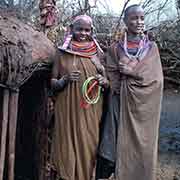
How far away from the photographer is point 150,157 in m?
4.07

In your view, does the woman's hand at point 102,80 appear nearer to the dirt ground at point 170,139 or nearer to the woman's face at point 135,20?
the woman's face at point 135,20

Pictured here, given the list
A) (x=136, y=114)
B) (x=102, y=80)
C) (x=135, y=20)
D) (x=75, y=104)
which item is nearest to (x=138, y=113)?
(x=136, y=114)

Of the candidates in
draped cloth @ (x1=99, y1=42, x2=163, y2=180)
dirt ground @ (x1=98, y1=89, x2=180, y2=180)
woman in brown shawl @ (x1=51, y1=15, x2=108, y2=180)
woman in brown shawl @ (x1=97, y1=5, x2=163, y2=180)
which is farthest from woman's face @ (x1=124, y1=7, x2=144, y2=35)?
dirt ground @ (x1=98, y1=89, x2=180, y2=180)

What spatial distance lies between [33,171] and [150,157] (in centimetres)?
183

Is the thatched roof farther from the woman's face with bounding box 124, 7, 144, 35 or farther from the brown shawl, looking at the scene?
the woman's face with bounding box 124, 7, 144, 35

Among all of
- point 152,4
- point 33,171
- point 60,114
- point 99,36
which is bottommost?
point 33,171

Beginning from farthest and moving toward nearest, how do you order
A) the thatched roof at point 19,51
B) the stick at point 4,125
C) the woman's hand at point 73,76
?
the stick at point 4,125
the thatched roof at point 19,51
the woman's hand at point 73,76

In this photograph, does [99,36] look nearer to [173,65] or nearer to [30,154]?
[173,65]

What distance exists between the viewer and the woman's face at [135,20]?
396 cm

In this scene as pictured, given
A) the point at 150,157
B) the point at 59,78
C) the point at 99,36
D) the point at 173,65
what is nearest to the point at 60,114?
the point at 59,78

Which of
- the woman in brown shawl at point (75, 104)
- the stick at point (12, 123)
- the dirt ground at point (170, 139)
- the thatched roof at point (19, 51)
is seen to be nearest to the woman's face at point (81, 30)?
the woman in brown shawl at point (75, 104)

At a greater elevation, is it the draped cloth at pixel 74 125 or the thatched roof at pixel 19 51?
the thatched roof at pixel 19 51

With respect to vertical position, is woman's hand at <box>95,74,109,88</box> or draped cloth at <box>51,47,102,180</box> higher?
woman's hand at <box>95,74,109,88</box>

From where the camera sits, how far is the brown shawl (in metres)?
3.98
